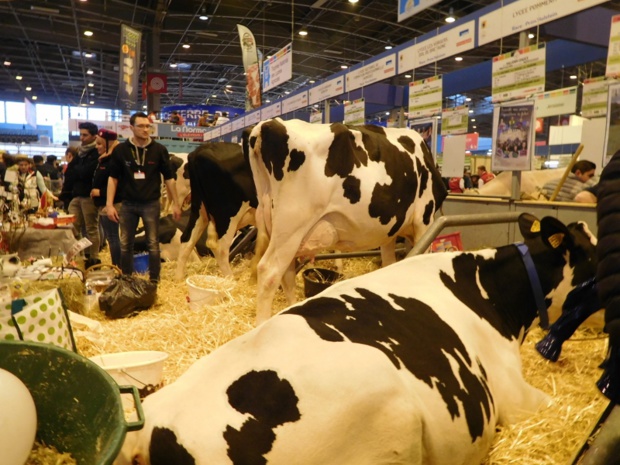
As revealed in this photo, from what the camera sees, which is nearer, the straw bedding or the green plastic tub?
the green plastic tub

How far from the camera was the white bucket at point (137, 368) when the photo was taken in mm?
2465

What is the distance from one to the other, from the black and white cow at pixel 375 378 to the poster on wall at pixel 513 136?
81.9 inches

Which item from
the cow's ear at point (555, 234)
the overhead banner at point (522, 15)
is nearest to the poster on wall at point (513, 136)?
the overhead banner at point (522, 15)

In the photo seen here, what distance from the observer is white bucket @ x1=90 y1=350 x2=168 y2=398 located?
246 centimetres

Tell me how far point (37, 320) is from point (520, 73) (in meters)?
3.87

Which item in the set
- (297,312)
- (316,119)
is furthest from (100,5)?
(297,312)

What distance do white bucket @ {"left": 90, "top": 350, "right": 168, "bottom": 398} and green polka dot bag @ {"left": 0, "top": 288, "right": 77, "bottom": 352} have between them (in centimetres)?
25

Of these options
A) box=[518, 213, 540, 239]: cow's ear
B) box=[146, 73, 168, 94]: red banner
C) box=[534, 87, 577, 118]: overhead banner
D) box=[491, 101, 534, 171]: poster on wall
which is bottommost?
box=[518, 213, 540, 239]: cow's ear

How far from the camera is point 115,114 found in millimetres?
38844

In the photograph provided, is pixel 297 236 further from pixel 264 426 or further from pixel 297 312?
pixel 264 426

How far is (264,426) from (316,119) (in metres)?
8.31

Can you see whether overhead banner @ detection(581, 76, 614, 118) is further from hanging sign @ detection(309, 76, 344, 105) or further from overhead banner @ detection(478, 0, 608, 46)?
hanging sign @ detection(309, 76, 344, 105)

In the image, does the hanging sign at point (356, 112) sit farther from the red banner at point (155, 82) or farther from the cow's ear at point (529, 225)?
the red banner at point (155, 82)

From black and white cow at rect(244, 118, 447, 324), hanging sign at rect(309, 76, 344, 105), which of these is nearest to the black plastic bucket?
black and white cow at rect(244, 118, 447, 324)
